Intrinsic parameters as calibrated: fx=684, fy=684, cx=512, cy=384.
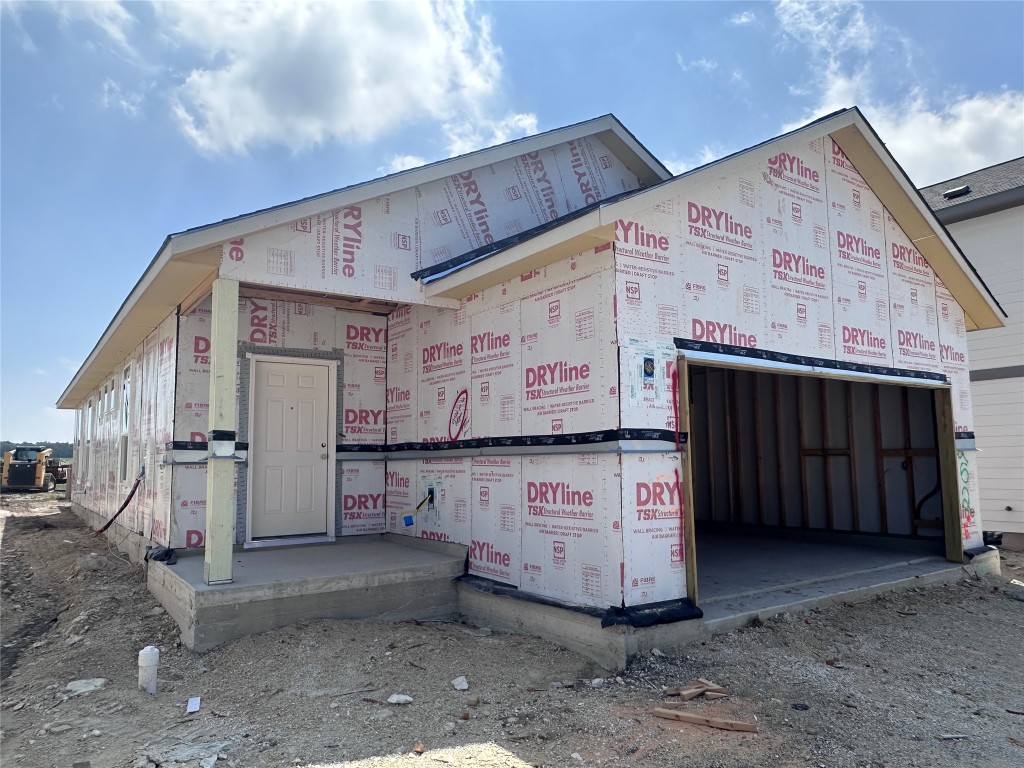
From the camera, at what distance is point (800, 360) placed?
6855 millimetres

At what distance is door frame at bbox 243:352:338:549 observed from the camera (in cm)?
800

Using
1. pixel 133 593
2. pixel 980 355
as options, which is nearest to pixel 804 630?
pixel 133 593

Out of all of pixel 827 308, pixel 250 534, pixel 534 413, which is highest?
pixel 827 308

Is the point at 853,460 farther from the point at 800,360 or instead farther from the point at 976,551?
the point at 800,360

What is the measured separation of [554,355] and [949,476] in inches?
227

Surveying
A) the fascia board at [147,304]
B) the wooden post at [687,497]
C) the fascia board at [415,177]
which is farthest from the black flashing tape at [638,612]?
the fascia board at [147,304]

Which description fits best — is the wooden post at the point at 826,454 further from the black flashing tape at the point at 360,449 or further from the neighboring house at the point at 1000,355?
the black flashing tape at the point at 360,449

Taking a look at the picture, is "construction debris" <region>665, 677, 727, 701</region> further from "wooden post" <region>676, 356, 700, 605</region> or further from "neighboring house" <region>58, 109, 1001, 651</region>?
"wooden post" <region>676, 356, 700, 605</region>

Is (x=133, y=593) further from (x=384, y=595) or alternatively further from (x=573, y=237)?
(x=573, y=237)

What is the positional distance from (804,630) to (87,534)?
13.0m

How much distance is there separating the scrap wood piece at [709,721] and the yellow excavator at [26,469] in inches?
1234

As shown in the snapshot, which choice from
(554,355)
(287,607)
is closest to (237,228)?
(554,355)

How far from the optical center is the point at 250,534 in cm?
800

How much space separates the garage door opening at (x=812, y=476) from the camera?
8.70 meters
